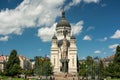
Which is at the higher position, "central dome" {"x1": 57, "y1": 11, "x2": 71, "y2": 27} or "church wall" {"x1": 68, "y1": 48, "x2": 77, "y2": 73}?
"central dome" {"x1": 57, "y1": 11, "x2": 71, "y2": 27}

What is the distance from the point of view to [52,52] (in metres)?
136

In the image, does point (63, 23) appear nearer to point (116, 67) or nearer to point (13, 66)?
point (13, 66)

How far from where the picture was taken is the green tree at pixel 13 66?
3738 inches

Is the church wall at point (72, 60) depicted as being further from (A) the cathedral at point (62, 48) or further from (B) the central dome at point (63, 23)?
(B) the central dome at point (63, 23)

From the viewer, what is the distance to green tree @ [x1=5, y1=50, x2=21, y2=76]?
94.9 metres

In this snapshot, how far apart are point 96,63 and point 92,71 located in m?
4.14

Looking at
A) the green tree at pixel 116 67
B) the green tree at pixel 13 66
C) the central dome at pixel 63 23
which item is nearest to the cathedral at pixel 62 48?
the central dome at pixel 63 23

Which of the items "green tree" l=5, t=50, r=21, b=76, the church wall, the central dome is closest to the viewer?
"green tree" l=5, t=50, r=21, b=76

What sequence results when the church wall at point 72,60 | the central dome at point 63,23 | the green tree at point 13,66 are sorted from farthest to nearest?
the central dome at point 63,23, the church wall at point 72,60, the green tree at point 13,66

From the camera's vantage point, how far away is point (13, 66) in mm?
95250

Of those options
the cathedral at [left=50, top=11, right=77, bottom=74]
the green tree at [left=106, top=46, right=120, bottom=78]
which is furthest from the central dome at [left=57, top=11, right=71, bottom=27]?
the green tree at [left=106, top=46, right=120, bottom=78]

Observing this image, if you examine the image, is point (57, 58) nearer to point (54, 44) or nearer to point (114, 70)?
point (54, 44)

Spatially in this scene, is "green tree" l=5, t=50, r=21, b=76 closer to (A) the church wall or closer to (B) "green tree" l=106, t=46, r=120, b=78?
(B) "green tree" l=106, t=46, r=120, b=78

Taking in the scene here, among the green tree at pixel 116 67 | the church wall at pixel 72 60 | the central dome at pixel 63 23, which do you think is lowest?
the green tree at pixel 116 67
